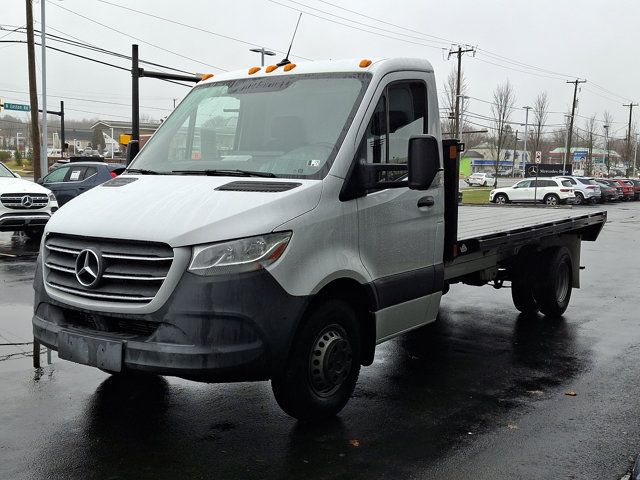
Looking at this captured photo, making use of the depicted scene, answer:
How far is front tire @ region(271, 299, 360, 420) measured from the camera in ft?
14.3

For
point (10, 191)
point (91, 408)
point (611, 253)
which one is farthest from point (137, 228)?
point (611, 253)

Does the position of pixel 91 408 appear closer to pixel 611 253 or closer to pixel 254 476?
pixel 254 476

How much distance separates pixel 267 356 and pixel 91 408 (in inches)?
68.6

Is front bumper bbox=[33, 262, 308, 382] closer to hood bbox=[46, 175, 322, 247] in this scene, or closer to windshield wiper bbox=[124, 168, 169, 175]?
hood bbox=[46, 175, 322, 247]

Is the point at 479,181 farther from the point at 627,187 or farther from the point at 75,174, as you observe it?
the point at 75,174

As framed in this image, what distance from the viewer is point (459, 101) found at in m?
55.7

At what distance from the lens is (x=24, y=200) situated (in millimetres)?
13977

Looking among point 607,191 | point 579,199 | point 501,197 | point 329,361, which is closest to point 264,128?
point 329,361

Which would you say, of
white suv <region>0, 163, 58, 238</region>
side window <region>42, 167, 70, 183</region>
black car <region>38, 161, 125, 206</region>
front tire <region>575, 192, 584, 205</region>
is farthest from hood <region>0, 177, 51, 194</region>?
front tire <region>575, 192, 584, 205</region>

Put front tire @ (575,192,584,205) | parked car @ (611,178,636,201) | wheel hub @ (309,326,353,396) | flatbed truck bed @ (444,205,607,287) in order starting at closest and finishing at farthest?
wheel hub @ (309,326,353,396) < flatbed truck bed @ (444,205,607,287) < front tire @ (575,192,584,205) < parked car @ (611,178,636,201)

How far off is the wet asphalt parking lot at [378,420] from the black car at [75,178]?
33.5ft

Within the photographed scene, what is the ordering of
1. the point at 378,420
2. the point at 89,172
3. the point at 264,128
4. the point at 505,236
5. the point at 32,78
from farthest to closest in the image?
the point at 32,78
the point at 89,172
the point at 505,236
the point at 264,128
the point at 378,420

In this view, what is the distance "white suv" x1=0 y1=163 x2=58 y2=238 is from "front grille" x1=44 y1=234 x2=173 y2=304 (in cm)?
1032

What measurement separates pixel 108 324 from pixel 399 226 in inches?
84.8
